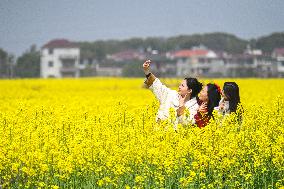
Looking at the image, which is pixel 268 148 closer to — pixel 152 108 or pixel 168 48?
pixel 152 108

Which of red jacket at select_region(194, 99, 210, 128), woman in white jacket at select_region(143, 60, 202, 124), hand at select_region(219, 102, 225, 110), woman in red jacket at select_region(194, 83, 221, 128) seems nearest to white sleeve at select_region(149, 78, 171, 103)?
woman in white jacket at select_region(143, 60, 202, 124)

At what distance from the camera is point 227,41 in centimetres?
11825

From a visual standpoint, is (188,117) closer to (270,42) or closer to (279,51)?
(279,51)

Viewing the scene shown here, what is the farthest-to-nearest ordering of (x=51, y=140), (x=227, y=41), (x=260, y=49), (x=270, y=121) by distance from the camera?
(x=227, y=41), (x=260, y=49), (x=270, y=121), (x=51, y=140)

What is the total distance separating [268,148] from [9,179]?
288 cm

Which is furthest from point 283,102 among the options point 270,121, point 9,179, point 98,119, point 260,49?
point 260,49

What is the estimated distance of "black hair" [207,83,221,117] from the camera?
9977mm

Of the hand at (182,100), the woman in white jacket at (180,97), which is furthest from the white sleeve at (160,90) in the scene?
the hand at (182,100)

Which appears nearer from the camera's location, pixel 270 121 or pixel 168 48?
pixel 270 121

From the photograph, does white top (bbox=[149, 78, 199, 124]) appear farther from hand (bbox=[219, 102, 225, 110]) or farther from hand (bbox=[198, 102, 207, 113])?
hand (bbox=[219, 102, 225, 110])

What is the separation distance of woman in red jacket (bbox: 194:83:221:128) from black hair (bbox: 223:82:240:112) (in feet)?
0.45

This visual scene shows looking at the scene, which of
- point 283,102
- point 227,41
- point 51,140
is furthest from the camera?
point 227,41

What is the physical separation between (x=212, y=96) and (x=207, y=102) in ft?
0.41

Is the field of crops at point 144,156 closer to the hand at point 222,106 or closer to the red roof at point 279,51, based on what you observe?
the hand at point 222,106
